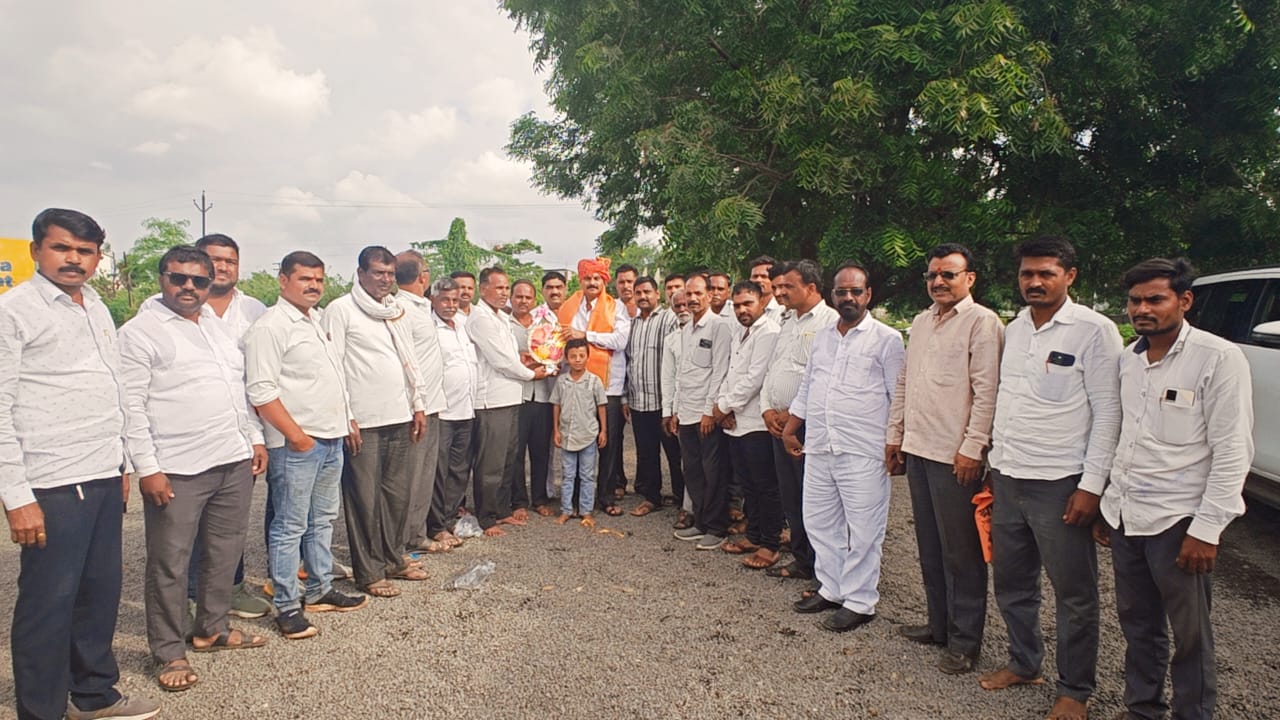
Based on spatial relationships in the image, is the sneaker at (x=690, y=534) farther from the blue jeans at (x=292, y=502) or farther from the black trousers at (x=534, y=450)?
the blue jeans at (x=292, y=502)

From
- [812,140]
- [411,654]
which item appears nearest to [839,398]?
[411,654]

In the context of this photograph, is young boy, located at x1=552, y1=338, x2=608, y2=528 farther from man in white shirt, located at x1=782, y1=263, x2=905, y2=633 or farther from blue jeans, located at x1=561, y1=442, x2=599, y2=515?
man in white shirt, located at x1=782, y1=263, x2=905, y2=633

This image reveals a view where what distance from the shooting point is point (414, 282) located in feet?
16.1

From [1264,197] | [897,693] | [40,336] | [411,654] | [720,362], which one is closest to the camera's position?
[40,336]

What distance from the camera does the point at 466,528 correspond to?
554 cm

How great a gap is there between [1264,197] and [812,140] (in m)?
5.35

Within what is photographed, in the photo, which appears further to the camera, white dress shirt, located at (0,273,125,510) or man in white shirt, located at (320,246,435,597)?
man in white shirt, located at (320,246,435,597)

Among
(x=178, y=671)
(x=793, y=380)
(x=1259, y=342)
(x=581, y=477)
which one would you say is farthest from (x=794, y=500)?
(x=1259, y=342)

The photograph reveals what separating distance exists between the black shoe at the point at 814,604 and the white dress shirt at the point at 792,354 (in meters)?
1.22

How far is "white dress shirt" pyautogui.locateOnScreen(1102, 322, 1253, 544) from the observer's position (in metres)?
2.35

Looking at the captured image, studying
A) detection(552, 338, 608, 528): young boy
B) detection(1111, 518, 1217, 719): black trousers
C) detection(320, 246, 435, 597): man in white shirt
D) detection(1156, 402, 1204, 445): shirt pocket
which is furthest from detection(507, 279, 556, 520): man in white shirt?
detection(1156, 402, 1204, 445): shirt pocket

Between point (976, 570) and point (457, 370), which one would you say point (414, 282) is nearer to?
point (457, 370)

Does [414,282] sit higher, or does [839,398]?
[414,282]

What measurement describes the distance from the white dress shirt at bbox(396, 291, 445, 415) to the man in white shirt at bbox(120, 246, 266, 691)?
58.4 inches
